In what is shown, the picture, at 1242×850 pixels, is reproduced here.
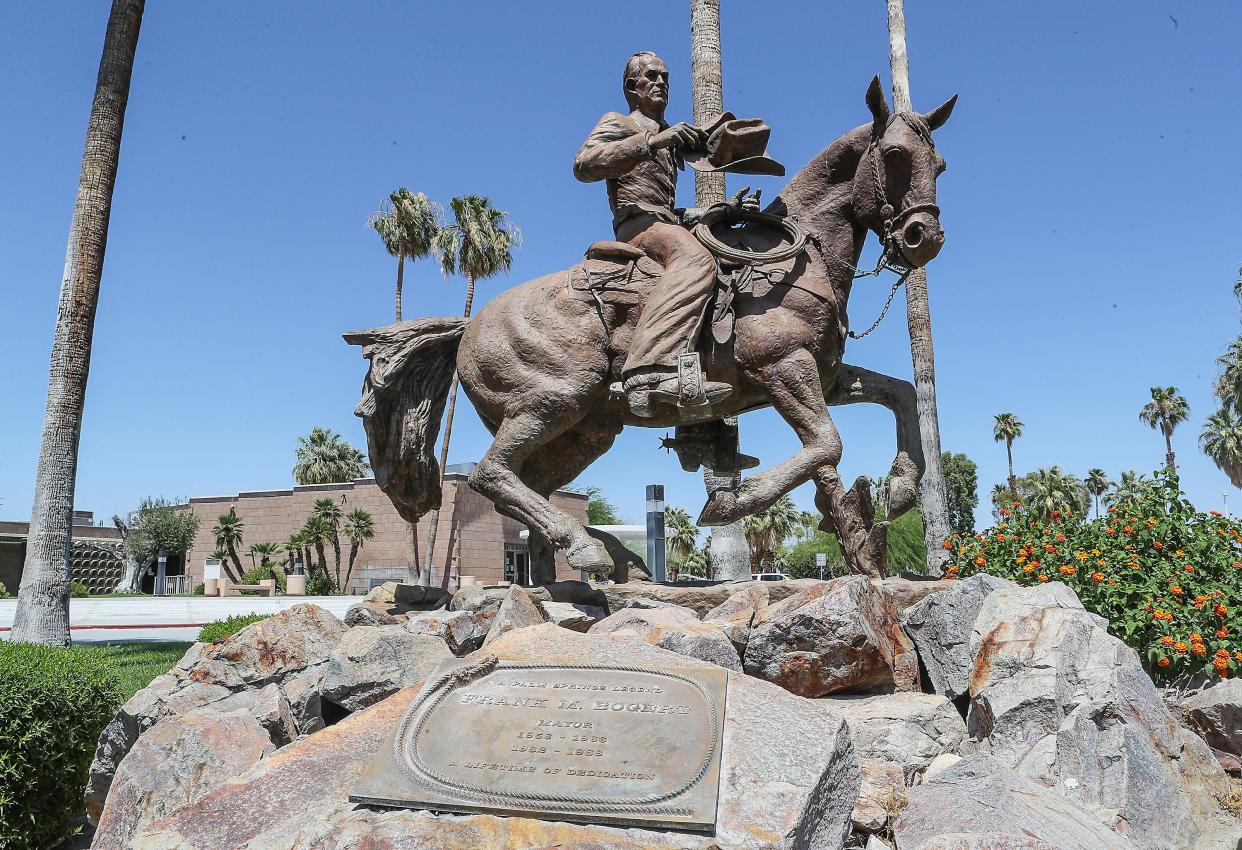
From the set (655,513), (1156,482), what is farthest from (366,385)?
(655,513)

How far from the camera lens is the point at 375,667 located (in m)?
4.23

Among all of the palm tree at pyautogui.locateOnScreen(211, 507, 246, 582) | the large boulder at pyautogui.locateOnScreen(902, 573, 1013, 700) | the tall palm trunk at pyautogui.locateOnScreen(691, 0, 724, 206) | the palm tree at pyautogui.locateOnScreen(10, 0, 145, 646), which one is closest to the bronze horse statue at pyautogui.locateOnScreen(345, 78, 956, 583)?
the large boulder at pyautogui.locateOnScreen(902, 573, 1013, 700)

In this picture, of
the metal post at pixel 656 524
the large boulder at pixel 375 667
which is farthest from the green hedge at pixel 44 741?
the metal post at pixel 656 524

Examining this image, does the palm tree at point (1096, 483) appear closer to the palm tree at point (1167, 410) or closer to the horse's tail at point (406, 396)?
the palm tree at point (1167, 410)

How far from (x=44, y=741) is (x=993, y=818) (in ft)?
15.4

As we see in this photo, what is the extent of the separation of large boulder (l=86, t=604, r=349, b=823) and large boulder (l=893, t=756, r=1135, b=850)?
2.73 meters

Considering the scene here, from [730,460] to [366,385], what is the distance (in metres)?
2.52

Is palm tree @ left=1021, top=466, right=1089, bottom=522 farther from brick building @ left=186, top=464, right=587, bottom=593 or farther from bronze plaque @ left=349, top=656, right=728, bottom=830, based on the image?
bronze plaque @ left=349, top=656, right=728, bottom=830

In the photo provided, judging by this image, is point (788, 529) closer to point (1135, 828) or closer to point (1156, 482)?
point (1156, 482)

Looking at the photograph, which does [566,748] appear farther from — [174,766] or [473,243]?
[473,243]

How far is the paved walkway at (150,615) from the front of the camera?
57.6 ft

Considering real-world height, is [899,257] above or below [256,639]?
above

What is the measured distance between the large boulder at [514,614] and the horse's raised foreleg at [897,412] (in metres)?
2.34

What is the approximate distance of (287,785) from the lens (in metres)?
3.15
